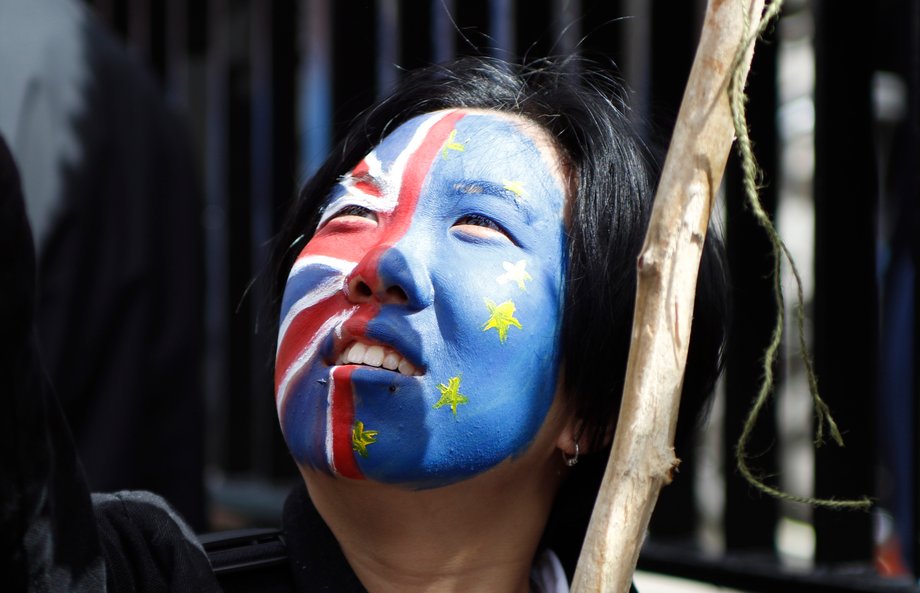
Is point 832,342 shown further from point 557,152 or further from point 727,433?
point 557,152

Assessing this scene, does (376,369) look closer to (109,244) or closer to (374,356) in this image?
(374,356)

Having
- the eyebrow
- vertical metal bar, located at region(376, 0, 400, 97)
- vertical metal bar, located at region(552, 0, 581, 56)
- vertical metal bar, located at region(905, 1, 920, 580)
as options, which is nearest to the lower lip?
the eyebrow

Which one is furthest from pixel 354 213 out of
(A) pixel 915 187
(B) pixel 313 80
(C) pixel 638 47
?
(B) pixel 313 80

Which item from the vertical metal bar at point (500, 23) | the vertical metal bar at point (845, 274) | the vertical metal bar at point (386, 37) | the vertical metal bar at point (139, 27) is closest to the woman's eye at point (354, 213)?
the vertical metal bar at point (845, 274)

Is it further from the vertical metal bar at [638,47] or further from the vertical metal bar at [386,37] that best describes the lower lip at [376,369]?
the vertical metal bar at [386,37]

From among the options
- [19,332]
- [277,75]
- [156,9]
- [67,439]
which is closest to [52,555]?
[67,439]

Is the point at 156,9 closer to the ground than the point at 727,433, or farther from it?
farther from it

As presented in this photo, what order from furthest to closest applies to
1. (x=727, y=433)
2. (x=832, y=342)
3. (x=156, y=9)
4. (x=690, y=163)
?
(x=156, y=9)
(x=727, y=433)
(x=832, y=342)
(x=690, y=163)

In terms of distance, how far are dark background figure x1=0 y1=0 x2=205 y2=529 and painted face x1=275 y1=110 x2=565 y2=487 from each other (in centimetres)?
107

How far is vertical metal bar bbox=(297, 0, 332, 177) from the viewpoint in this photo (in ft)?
11.7

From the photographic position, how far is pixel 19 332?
106cm

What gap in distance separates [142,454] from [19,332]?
1.62 m

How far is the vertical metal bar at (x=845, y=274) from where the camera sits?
222cm

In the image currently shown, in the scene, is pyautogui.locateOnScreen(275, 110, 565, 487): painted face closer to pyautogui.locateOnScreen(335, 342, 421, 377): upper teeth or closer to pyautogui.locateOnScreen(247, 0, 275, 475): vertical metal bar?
pyautogui.locateOnScreen(335, 342, 421, 377): upper teeth
